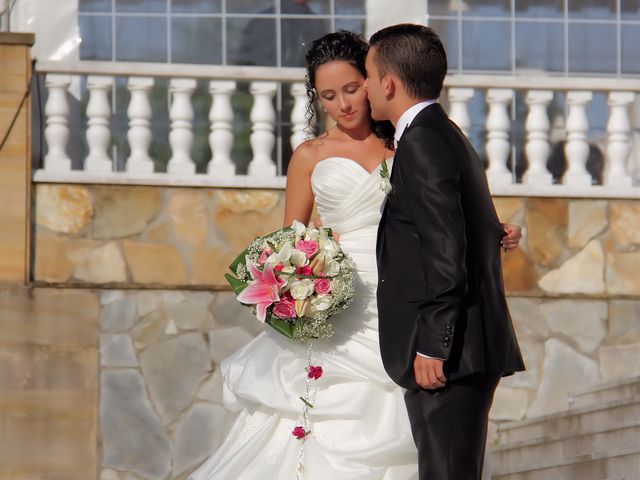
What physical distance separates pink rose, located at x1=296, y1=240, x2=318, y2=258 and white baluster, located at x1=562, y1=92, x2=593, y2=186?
406 centimetres

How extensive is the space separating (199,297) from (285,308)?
3.48m

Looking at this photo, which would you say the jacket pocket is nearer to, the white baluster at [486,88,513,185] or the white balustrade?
the white balustrade

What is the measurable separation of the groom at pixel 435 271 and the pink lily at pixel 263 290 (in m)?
0.57

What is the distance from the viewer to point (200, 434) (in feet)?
27.1

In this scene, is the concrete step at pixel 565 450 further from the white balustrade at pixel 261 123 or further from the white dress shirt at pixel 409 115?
the white dress shirt at pixel 409 115

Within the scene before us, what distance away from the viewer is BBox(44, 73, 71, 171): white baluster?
8375 millimetres

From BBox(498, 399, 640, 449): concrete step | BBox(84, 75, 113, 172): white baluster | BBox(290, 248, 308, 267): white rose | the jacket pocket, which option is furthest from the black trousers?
BBox(84, 75, 113, 172): white baluster

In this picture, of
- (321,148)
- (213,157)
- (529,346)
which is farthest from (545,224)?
(321,148)

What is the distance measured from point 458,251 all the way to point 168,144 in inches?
201

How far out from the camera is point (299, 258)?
492 cm

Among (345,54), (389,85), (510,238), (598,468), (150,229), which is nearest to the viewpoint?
(389,85)

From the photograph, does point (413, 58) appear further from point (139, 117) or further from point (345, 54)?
point (139, 117)

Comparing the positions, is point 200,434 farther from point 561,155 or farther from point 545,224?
point 561,155

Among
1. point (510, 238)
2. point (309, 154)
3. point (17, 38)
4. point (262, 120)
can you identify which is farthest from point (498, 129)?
point (510, 238)
